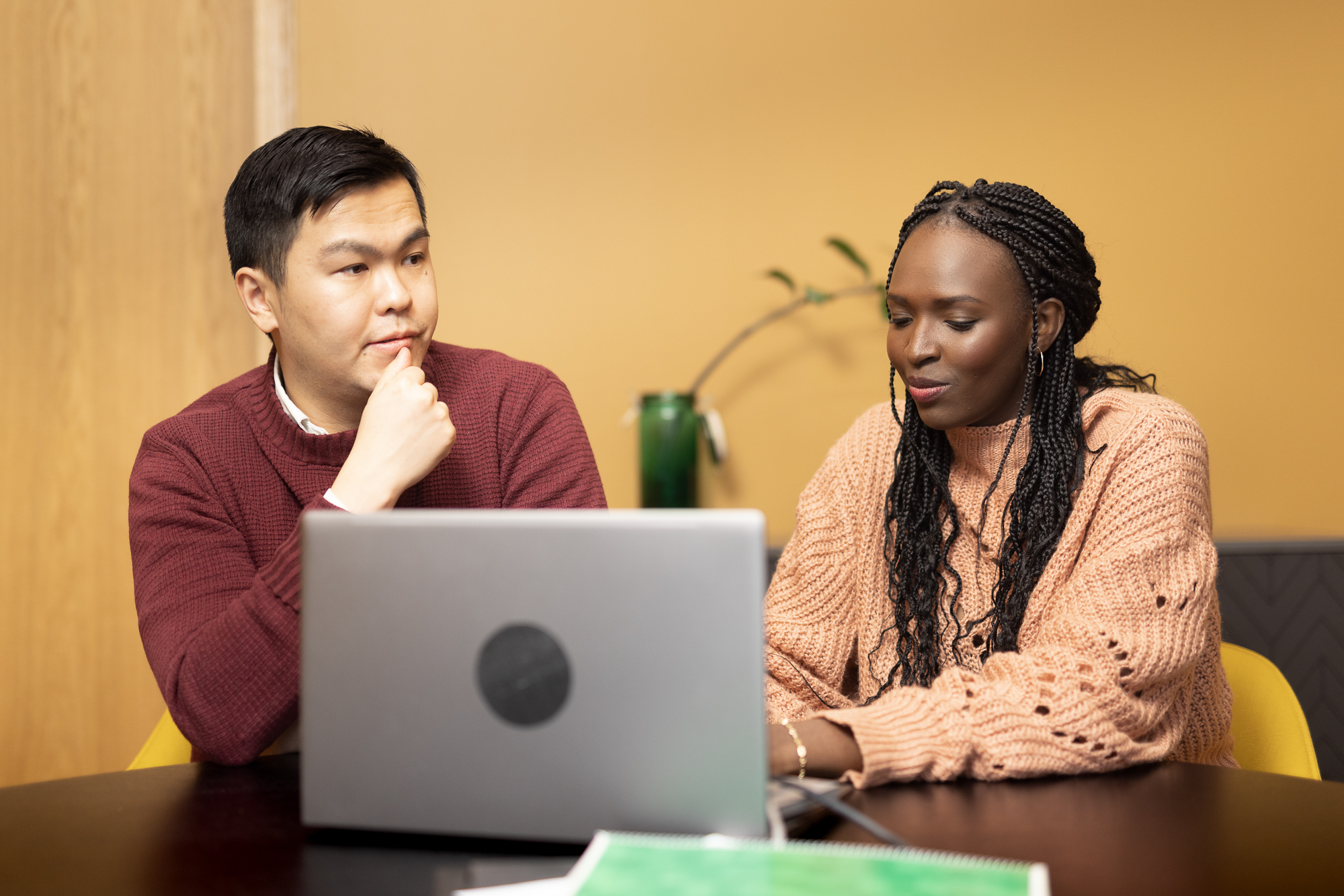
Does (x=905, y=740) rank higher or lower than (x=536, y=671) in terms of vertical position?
lower

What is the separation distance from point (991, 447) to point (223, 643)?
0.93 metres

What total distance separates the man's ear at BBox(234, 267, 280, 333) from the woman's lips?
0.83 m

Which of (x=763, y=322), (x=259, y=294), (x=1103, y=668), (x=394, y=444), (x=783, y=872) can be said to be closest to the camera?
(x=783, y=872)

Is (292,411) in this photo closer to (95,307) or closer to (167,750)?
(167,750)

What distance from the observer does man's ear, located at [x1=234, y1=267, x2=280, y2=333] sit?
56.1 inches

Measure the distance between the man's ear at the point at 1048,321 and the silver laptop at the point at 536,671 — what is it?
81cm

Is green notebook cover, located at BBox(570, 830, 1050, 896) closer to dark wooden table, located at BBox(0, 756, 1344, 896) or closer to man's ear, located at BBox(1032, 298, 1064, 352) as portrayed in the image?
dark wooden table, located at BBox(0, 756, 1344, 896)

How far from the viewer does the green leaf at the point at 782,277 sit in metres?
2.66

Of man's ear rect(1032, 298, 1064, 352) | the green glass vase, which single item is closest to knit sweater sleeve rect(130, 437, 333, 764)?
man's ear rect(1032, 298, 1064, 352)

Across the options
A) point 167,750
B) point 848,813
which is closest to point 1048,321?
point 848,813

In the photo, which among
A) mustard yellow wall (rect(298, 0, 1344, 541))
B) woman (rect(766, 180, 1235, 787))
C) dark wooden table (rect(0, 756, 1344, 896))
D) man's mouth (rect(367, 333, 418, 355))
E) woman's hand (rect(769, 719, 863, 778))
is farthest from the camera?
mustard yellow wall (rect(298, 0, 1344, 541))

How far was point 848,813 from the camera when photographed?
29.6 inches

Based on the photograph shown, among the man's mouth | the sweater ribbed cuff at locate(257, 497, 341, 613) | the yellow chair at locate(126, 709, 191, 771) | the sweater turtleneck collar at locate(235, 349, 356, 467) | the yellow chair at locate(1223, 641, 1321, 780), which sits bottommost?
the yellow chair at locate(126, 709, 191, 771)

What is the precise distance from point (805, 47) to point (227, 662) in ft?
7.40
